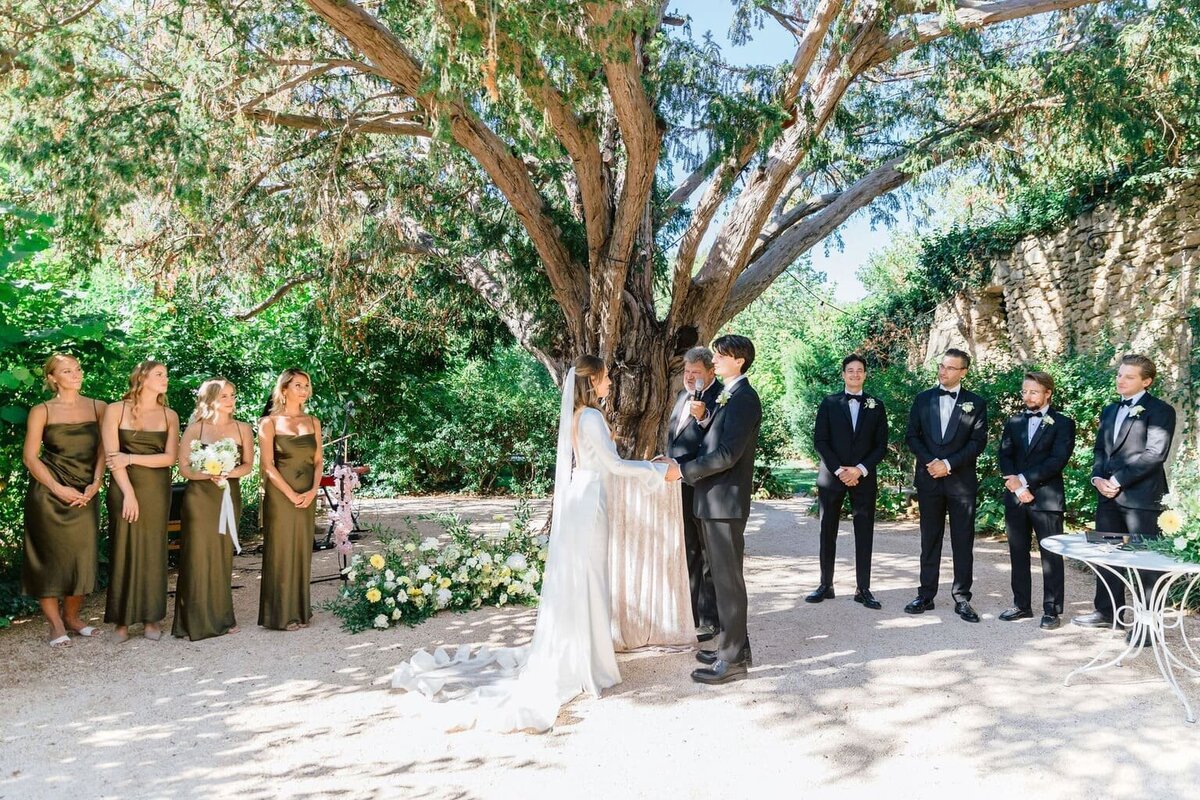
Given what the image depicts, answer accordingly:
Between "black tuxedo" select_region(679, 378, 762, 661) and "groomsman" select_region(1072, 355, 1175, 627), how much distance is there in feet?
8.60

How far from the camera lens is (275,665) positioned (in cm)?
491

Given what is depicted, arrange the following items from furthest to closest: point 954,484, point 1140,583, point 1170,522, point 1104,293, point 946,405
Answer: point 1104,293 → point 946,405 → point 954,484 → point 1140,583 → point 1170,522

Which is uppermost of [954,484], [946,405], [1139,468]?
[946,405]

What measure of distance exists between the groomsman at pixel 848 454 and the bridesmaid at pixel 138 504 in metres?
4.69

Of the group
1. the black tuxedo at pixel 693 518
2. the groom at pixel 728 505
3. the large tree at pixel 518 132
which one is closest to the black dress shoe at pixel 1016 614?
the black tuxedo at pixel 693 518

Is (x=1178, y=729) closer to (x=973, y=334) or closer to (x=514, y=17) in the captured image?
(x=514, y=17)

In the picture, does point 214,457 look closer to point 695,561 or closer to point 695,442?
point 695,442

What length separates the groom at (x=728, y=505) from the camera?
443cm

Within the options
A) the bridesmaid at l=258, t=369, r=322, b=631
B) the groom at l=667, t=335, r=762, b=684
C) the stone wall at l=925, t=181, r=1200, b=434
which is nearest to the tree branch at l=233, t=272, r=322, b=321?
the bridesmaid at l=258, t=369, r=322, b=631

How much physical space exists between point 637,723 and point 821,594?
2.79m

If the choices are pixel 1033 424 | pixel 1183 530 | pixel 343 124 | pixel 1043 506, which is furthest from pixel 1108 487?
pixel 343 124

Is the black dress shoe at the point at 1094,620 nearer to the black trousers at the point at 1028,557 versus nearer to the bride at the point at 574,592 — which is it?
the black trousers at the point at 1028,557

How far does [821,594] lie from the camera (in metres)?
6.25

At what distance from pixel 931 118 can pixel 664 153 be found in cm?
375
